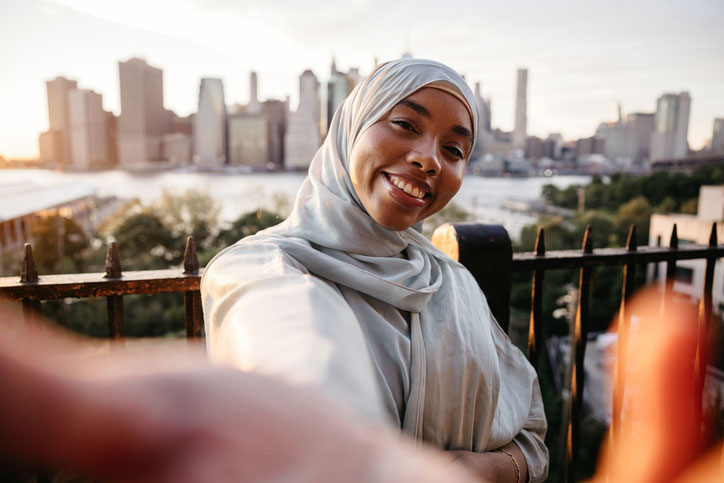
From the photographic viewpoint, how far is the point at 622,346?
7.25 ft

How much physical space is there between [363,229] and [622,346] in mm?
1574

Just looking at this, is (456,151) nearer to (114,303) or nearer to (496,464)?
(496,464)

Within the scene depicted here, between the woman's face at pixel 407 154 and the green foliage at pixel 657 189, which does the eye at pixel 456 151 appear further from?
the green foliage at pixel 657 189

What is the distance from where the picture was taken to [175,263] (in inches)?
1262

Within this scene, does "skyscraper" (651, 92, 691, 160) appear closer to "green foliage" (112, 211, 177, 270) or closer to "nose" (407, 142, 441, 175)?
"green foliage" (112, 211, 177, 270)

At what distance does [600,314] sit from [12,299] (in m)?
28.4

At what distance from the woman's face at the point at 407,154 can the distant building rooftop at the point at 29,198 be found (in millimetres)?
30668

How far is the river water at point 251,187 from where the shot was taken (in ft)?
139

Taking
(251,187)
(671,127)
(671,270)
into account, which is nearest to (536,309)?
(671,270)

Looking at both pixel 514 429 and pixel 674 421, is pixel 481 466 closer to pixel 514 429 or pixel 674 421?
pixel 514 429

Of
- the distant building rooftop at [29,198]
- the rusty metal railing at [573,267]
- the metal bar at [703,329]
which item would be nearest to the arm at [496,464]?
the rusty metal railing at [573,267]

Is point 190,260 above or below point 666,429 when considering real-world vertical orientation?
above

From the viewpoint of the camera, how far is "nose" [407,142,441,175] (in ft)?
4.31

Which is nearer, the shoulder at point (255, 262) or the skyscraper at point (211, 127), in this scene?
the shoulder at point (255, 262)
